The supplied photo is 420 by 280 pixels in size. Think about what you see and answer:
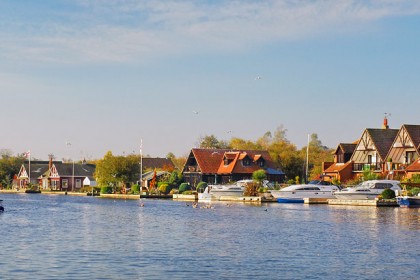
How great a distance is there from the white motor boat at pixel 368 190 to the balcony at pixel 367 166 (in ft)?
52.3

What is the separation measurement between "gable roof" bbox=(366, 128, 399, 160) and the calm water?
38.5 metres

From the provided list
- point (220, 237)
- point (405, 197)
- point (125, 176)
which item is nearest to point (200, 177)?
point (125, 176)

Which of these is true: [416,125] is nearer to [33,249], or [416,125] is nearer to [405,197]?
[405,197]

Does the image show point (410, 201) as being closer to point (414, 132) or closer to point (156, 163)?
point (414, 132)

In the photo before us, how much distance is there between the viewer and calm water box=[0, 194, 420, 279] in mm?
30344

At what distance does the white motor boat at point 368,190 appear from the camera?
80.4 metres

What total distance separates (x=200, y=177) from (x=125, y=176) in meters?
16.7

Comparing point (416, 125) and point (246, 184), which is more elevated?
point (416, 125)

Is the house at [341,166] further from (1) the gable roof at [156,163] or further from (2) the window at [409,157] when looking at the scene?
(1) the gable roof at [156,163]

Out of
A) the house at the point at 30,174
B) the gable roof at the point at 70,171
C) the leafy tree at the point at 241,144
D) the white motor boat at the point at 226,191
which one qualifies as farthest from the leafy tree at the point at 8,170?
the white motor boat at the point at 226,191

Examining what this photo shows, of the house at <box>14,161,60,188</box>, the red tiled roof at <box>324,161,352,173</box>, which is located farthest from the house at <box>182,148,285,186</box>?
the house at <box>14,161,60,188</box>

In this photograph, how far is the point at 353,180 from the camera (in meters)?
98.2

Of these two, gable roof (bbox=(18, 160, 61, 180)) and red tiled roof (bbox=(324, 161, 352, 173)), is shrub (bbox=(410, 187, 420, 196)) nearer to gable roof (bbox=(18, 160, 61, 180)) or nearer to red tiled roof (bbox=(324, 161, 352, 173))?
red tiled roof (bbox=(324, 161, 352, 173))

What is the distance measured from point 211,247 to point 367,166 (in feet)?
212
